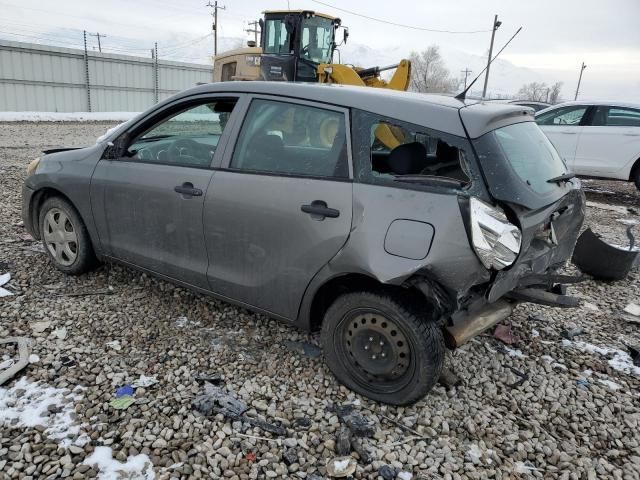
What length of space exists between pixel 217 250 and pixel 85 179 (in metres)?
1.43

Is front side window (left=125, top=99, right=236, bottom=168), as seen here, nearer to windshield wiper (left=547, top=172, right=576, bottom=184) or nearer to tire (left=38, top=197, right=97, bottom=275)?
tire (left=38, top=197, right=97, bottom=275)

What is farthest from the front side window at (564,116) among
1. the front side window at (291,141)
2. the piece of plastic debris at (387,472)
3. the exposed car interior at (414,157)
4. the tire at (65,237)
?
the piece of plastic debris at (387,472)

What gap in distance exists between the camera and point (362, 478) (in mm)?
2250

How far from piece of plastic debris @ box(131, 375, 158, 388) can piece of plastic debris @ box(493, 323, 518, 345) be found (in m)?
2.41

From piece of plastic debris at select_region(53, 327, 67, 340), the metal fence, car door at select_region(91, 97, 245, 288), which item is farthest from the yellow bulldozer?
the metal fence

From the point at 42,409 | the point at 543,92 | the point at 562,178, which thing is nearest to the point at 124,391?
the point at 42,409

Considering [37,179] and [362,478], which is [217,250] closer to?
[362,478]

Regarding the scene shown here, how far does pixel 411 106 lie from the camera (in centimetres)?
259

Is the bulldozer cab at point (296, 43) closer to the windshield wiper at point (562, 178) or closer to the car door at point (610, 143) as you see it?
the car door at point (610, 143)

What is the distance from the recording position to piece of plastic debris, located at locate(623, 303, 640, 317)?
4.09 metres

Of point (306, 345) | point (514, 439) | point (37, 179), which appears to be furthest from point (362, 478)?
point (37, 179)

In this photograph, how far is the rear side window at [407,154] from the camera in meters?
2.50

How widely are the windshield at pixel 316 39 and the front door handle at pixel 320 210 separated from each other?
9420 mm

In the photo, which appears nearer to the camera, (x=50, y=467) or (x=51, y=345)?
(x=50, y=467)
